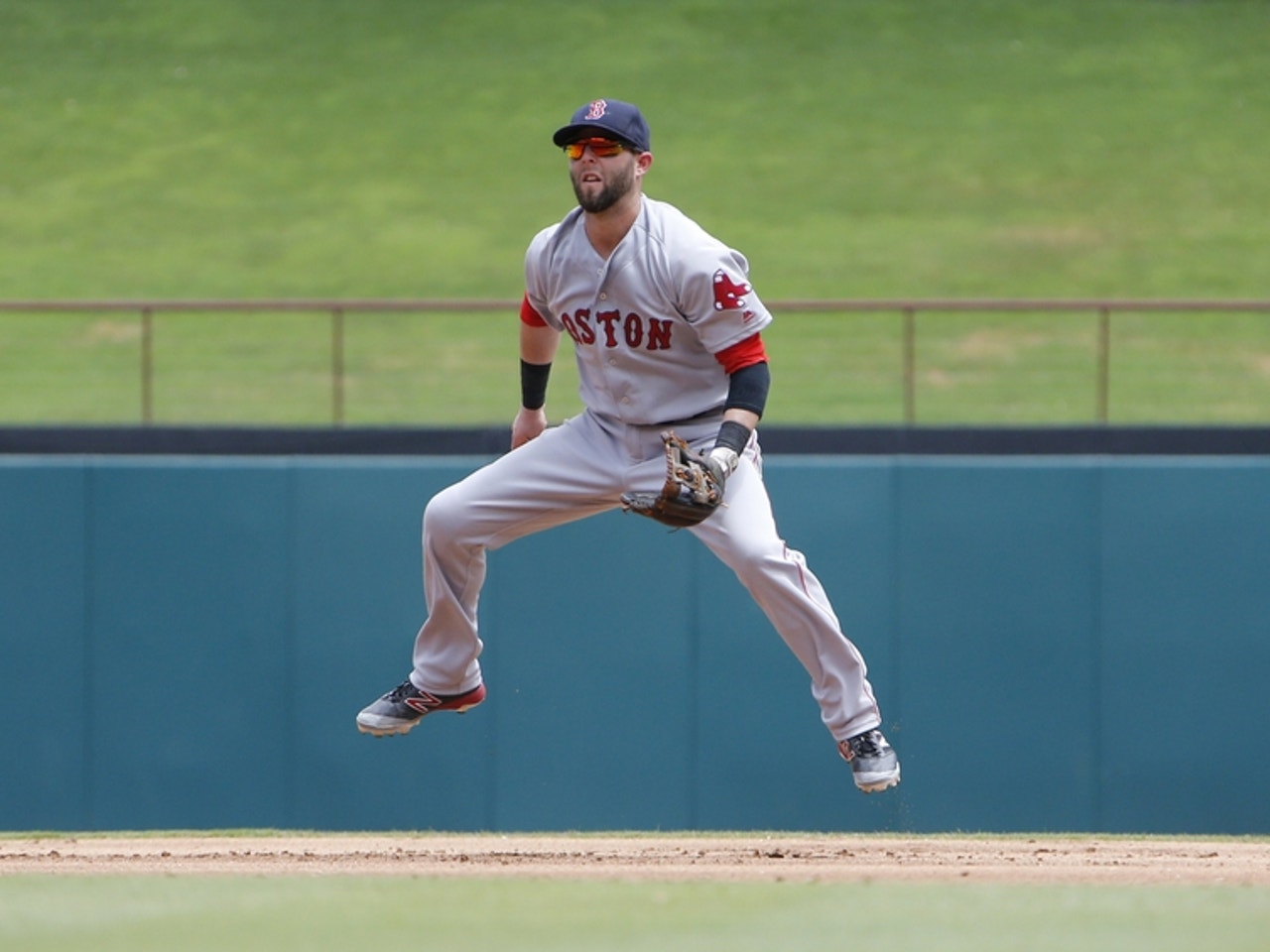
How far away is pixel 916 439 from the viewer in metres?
9.74

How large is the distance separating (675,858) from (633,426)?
1.33 meters

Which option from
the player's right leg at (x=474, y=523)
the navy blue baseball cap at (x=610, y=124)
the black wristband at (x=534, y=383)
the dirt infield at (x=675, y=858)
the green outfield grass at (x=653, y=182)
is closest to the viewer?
the dirt infield at (x=675, y=858)

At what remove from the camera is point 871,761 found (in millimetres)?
5078

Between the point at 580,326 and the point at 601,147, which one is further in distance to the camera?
the point at 580,326

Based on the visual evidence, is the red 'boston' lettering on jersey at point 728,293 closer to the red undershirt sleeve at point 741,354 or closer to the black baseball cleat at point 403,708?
the red undershirt sleeve at point 741,354

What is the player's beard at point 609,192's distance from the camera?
16.3ft

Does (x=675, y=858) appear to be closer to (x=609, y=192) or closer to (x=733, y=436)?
(x=733, y=436)

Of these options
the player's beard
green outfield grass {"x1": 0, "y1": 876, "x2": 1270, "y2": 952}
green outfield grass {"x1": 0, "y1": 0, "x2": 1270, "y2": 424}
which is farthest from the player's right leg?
green outfield grass {"x1": 0, "y1": 0, "x2": 1270, "y2": 424}

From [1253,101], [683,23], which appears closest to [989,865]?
[1253,101]

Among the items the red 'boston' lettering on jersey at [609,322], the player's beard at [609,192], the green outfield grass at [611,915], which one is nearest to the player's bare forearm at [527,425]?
the red 'boston' lettering on jersey at [609,322]

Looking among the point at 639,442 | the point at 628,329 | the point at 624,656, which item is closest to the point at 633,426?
the point at 639,442

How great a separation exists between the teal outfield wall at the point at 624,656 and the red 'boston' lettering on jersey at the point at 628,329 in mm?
2729

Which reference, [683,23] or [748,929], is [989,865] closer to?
[748,929]

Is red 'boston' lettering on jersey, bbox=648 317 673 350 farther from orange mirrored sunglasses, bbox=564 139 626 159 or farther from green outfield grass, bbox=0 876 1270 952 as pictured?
green outfield grass, bbox=0 876 1270 952
